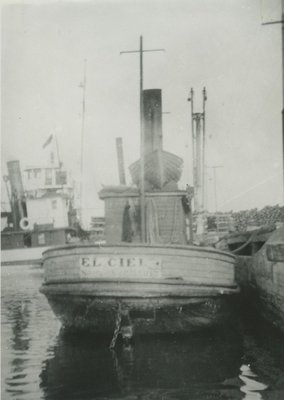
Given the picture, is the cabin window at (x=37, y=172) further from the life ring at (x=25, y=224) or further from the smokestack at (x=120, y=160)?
the smokestack at (x=120, y=160)

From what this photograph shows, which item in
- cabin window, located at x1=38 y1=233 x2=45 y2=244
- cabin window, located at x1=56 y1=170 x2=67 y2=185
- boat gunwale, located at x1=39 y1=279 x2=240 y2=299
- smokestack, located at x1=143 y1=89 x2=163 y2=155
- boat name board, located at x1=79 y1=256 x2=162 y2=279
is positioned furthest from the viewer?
cabin window, located at x1=56 y1=170 x2=67 y2=185

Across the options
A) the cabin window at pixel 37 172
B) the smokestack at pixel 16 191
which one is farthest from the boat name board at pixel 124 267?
the cabin window at pixel 37 172

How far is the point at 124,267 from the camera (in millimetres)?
7621

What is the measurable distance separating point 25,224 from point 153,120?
27.7 m

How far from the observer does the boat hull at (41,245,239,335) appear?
7.55 meters

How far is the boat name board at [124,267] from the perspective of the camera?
25.0ft

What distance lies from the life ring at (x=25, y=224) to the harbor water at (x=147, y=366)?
28.6m

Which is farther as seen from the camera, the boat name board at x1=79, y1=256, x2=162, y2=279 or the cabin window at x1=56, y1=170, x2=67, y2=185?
the cabin window at x1=56, y1=170, x2=67, y2=185

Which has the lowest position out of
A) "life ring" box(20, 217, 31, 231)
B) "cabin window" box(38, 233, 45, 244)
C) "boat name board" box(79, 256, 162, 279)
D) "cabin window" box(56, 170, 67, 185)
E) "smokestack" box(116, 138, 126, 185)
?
"cabin window" box(38, 233, 45, 244)

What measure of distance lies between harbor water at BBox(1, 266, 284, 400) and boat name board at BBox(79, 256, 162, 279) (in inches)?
46.0

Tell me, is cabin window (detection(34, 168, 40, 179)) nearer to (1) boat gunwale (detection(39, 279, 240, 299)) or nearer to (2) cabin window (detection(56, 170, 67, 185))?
(2) cabin window (detection(56, 170, 67, 185))

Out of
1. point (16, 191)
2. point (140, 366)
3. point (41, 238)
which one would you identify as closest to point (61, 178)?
point (16, 191)

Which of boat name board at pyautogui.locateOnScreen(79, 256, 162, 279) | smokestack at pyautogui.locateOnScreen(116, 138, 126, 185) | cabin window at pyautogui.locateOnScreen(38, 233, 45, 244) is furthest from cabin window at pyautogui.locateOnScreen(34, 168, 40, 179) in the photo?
boat name board at pyautogui.locateOnScreen(79, 256, 162, 279)

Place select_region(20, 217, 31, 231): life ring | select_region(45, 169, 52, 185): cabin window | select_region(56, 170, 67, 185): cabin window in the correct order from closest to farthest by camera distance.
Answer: select_region(20, 217, 31, 231): life ring
select_region(45, 169, 52, 185): cabin window
select_region(56, 170, 67, 185): cabin window
